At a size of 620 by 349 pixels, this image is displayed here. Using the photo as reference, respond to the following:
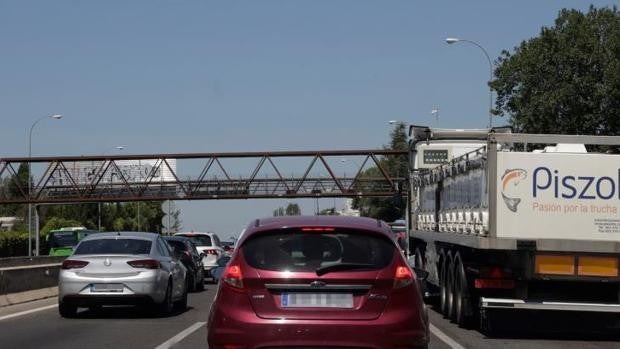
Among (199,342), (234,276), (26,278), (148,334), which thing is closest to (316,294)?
(234,276)

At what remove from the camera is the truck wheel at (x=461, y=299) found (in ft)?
50.1

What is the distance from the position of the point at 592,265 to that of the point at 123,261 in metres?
7.79

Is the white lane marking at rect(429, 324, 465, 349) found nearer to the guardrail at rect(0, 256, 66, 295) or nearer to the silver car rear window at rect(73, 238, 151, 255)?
the silver car rear window at rect(73, 238, 151, 255)

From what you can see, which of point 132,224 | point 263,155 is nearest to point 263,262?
point 263,155

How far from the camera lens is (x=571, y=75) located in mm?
37156

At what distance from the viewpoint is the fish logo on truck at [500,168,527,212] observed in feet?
45.4

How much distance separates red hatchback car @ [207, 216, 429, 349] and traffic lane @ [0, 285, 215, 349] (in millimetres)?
4981

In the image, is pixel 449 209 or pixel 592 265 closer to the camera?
pixel 592 265

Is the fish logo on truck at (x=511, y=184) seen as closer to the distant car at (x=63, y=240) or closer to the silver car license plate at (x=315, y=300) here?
the silver car license plate at (x=315, y=300)

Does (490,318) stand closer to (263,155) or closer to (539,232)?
(539,232)

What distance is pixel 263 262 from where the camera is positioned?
8.25 metres

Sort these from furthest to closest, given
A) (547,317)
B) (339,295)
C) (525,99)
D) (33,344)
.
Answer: (525,99), (547,317), (33,344), (339,295)

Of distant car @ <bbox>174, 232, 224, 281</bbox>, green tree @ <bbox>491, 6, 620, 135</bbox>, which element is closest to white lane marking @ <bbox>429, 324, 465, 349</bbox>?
distant car @ <bbox>174, 232, 224, 281</bbox>

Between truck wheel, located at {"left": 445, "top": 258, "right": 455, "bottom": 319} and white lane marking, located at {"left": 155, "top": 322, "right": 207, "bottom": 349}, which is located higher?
truck wheel, located at {"left": 445, "top": 258, "right": 455, "bottom": 319}
